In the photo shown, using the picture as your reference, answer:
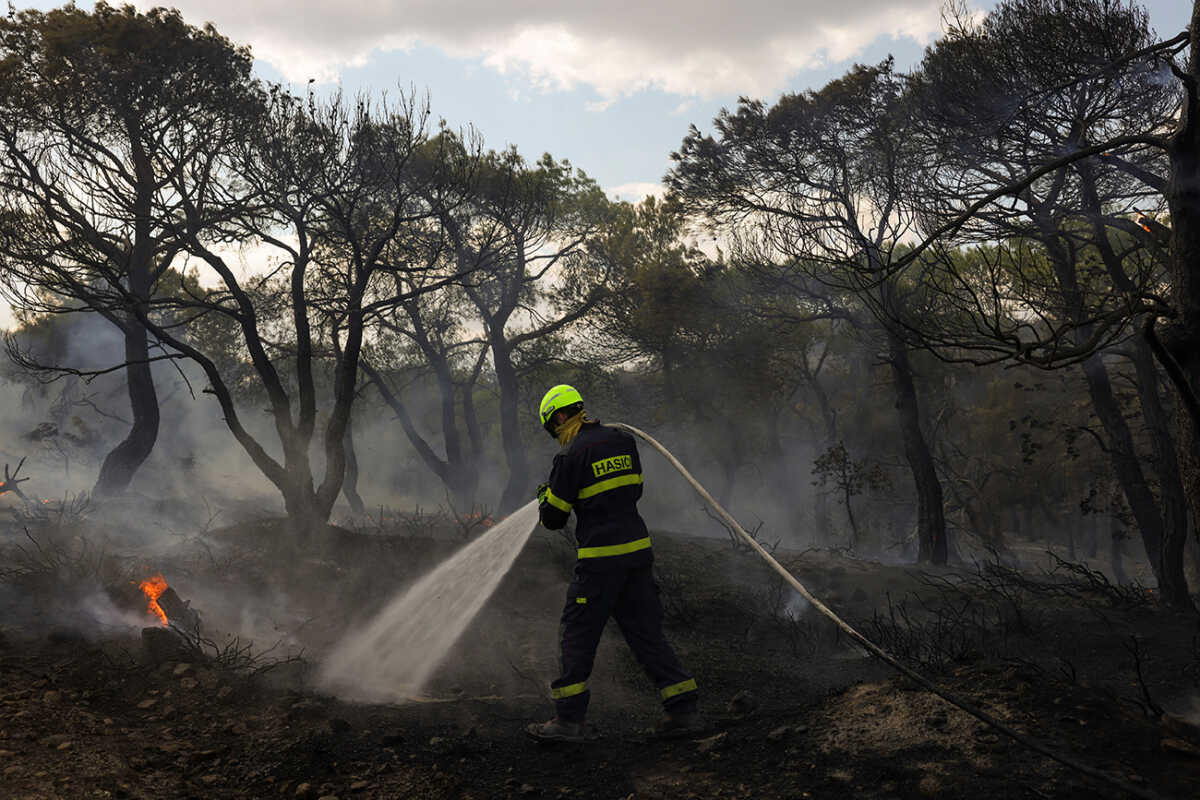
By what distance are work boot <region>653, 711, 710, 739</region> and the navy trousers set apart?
1.2 inches

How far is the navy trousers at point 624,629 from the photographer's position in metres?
4.42

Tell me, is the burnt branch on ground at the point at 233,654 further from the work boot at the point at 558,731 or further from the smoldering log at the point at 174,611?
the work boot at the point at 558,731

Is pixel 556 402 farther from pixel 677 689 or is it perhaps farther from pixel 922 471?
pixel 922 471

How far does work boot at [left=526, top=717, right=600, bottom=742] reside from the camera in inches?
171

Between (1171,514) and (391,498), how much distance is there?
30.4 meters

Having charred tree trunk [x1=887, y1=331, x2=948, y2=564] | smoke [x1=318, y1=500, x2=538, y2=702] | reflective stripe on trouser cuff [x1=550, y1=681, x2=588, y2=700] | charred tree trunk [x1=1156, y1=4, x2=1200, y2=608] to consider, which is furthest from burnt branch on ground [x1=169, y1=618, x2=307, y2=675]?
charred tree trunk [x1=887, y1=331, x2=948, y2=564]

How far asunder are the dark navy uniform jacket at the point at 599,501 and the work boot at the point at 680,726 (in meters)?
0.86

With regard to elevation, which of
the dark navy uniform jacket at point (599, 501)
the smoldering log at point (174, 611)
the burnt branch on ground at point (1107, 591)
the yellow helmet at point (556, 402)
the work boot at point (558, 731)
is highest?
the yellow helmet at point (556, 402)

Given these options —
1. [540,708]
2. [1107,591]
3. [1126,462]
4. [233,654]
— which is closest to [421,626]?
[233,654]

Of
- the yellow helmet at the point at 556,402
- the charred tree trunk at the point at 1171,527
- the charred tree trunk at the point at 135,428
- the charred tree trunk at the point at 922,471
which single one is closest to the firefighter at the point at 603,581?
the yellow helmet at the point at 556,402

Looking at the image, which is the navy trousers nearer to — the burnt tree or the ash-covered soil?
the ash-covered soil

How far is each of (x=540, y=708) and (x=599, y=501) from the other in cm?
167

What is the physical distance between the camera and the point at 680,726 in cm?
443

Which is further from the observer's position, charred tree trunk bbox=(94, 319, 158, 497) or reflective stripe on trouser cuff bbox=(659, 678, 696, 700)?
charred tree trunk bbox=(94, 319, 158, 497)
